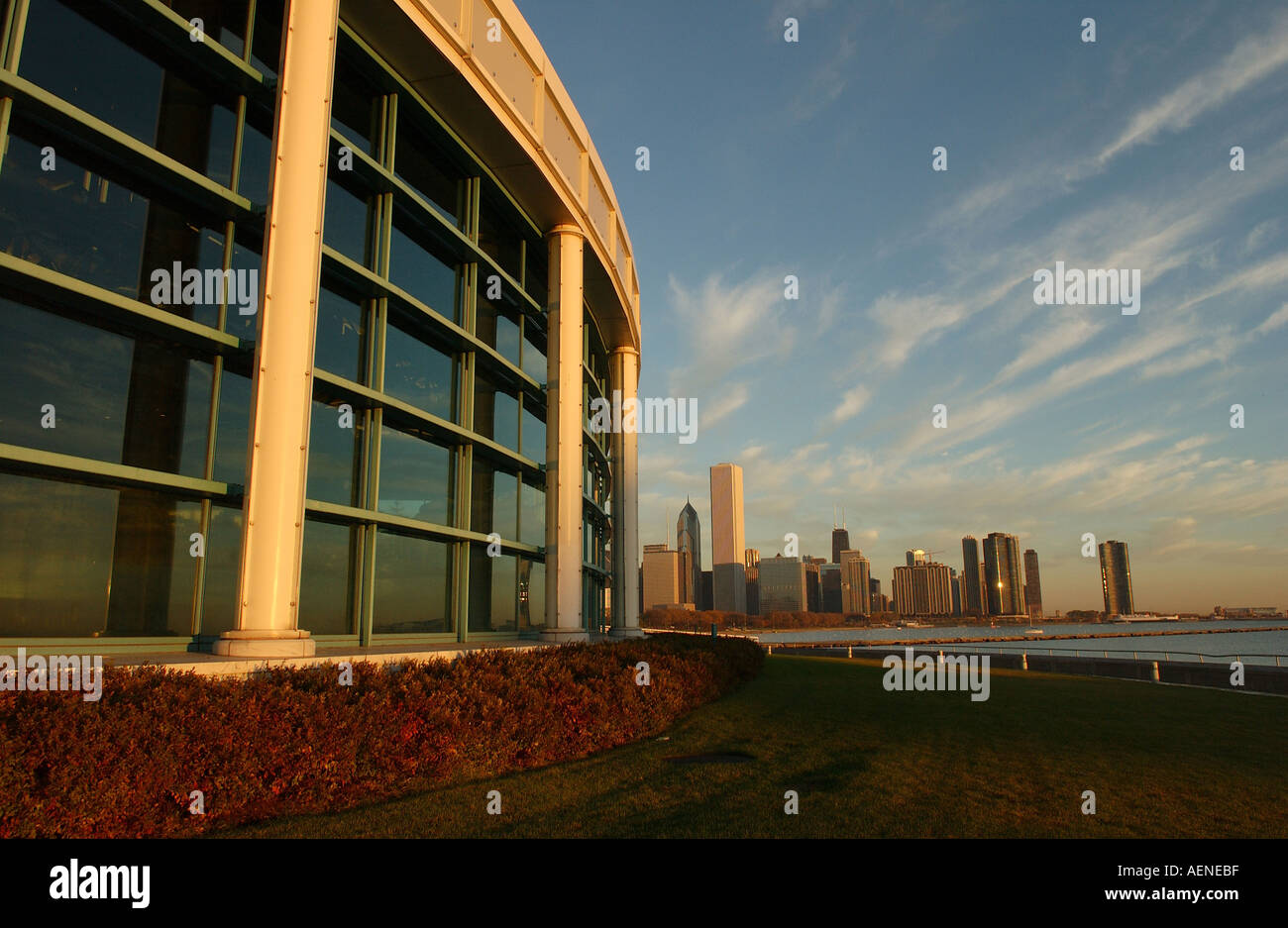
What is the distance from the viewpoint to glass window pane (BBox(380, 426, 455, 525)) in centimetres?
1340

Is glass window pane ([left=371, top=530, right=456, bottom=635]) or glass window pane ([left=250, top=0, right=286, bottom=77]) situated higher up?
glass window pane ([left=250, top=0, right=286, bottom=77])

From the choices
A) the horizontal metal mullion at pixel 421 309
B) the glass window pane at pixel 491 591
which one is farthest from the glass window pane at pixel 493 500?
the horizontal metal mullion at pixel 421 309

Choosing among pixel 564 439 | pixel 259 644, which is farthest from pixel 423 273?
pixel 259 644

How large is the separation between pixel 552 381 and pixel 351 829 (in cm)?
1275

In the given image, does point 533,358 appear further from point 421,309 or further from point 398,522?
point 398,522

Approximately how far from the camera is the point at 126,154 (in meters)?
9.20

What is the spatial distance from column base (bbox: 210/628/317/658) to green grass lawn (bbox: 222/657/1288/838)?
9.01ft

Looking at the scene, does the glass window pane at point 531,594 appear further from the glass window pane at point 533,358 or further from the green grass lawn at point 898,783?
the green grass lawn at point 898,783

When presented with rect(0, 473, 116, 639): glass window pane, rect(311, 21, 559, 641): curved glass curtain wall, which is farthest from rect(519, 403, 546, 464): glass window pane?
rect(0, 473, 116, 639): glass window pane

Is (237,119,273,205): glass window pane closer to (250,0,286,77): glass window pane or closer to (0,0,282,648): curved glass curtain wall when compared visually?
(0,0,282,648): curved glass curtain wall

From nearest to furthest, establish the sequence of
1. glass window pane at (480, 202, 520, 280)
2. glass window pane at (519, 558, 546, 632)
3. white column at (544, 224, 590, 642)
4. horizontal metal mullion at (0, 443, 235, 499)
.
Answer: horizontal metal mullion at (0, 443, 235, 499) < white column at (544, 224, 590, 642) < glass window pane at (480, 202, 520, 280) < glass window pane at (519, 558, 546, 632)

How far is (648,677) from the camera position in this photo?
13555 millimetres

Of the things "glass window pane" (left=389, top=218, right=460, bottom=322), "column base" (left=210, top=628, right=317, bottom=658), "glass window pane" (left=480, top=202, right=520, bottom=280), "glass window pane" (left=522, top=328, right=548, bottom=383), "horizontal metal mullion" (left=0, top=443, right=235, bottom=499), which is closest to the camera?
"horizontal metal mullion" (left=0, top=443, right=235, bottom=499)

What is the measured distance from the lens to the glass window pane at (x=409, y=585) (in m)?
13.1
